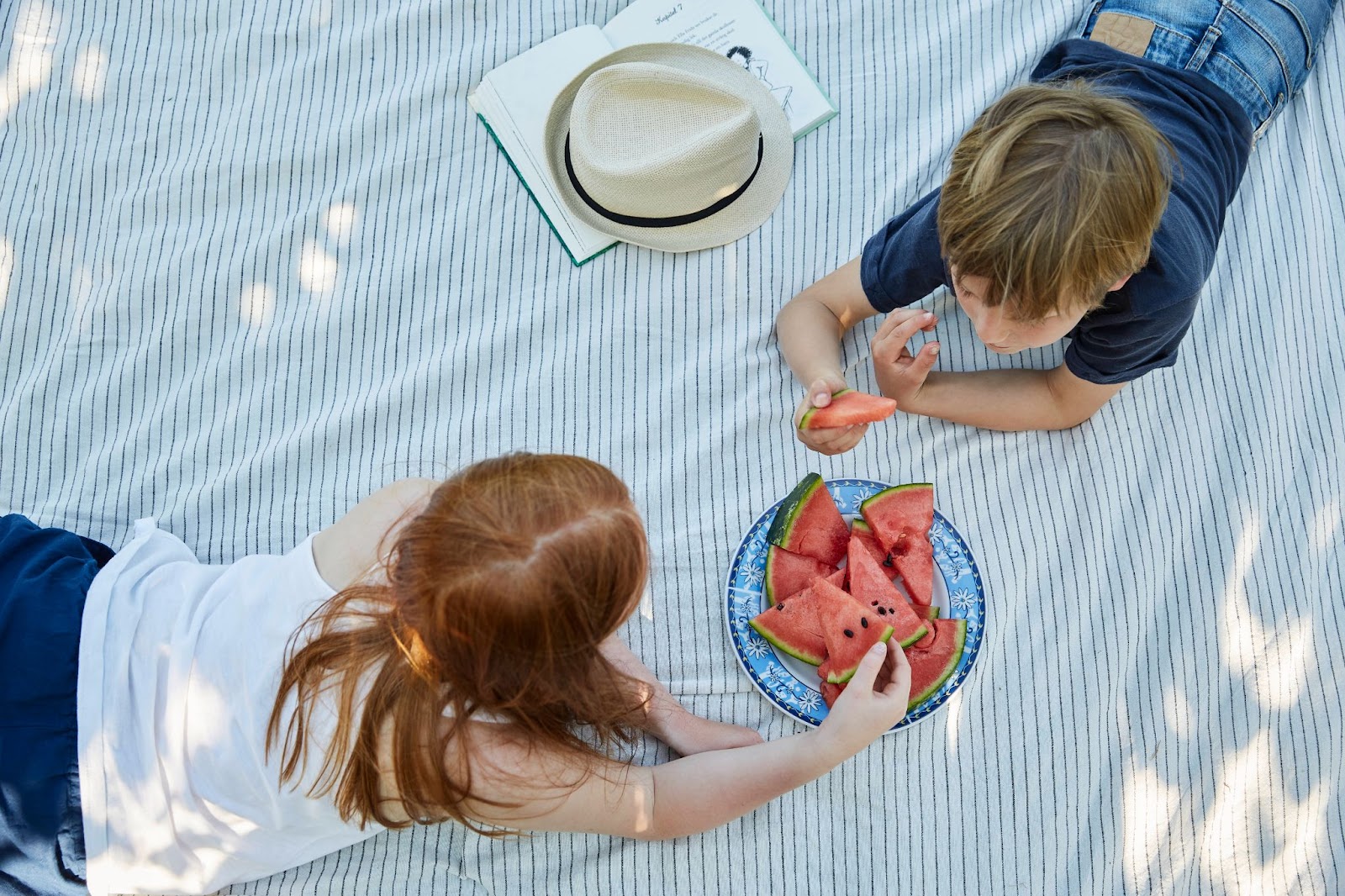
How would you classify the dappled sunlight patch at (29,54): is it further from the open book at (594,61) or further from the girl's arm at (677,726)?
the girl's arm at (677,726)

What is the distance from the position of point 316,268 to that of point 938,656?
1548 mm

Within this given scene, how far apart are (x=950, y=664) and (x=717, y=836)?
0.52m

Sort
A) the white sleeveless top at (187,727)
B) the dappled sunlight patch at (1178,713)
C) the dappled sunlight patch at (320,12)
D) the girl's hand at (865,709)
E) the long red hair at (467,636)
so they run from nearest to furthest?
1. the long red hair at (467,636)
2. the white sleeveless top at (187,727)
3. the girl's hand at (865,709)
4. the dappled sunlight patch at (1178,713)
5. the dappled sunlight patch at (320,12)

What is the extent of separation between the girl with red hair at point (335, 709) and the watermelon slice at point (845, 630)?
5cm

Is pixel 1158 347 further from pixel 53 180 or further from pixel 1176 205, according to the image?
pixel 53 180

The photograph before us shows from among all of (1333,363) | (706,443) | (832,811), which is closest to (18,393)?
(706,443)

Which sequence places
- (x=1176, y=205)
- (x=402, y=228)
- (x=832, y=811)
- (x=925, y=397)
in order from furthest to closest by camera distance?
(x=402, y=228) < (x=925, y=397) < (x=832, y=811) < (x=1176, y=205)

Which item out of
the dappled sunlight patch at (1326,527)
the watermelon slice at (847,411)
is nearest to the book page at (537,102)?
the watermelon slice at (847,411)

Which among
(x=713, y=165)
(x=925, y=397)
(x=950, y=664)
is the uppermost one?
(x=713, y=165)

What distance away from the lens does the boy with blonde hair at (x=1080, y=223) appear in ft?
5.02

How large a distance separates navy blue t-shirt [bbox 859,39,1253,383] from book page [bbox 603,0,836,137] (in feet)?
1.90

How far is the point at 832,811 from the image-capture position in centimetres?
190

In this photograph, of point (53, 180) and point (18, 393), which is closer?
point (18, 393)

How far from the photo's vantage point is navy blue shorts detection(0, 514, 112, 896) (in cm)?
163
